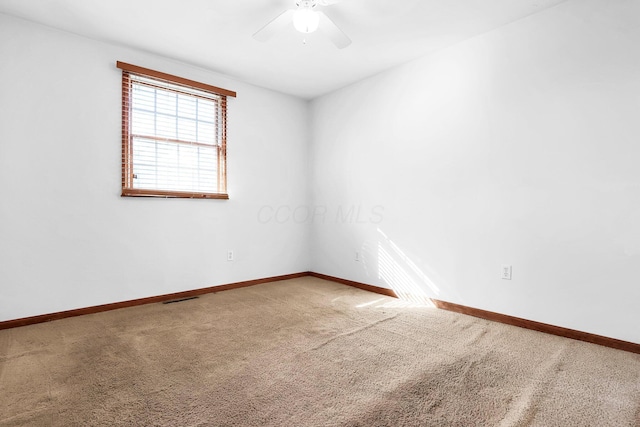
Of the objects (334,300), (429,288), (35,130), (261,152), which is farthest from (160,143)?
(429,288)

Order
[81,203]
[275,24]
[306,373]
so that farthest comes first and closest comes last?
[81,203] < [275,24] < [306,373]

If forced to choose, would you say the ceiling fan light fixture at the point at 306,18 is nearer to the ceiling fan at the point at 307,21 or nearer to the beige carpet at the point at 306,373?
the ceiling fan at the point at 307,21

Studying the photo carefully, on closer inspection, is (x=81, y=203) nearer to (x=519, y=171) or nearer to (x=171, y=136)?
(x=171, y=136)

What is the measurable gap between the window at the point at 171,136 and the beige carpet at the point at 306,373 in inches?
52.8

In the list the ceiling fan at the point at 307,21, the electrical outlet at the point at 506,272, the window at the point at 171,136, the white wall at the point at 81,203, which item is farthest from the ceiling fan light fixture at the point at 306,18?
the electrical outlet at the point at 506,272

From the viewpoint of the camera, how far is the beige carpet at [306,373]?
4.65 ft

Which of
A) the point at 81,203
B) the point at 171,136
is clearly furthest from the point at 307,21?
the point at 81,203

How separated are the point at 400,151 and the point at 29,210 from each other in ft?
11.3

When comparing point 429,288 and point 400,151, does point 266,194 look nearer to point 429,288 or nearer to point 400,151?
point 400,151

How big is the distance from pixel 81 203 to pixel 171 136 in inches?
41.5

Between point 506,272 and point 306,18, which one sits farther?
point 506,272

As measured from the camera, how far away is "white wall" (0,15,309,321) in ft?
8.29

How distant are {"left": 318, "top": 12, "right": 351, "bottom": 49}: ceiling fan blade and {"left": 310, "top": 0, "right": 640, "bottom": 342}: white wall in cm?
116

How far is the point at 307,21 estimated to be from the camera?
7.18 feet
